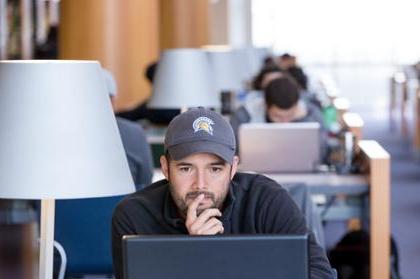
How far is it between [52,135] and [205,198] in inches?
14.7

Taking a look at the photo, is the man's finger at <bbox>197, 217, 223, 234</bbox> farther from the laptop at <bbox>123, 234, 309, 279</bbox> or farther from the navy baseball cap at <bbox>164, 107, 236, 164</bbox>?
the laptop at <bbox>123, 234, 309, 279</bbox>

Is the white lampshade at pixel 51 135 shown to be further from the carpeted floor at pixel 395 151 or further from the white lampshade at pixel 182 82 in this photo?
the carpeted floor at pixel 395 151

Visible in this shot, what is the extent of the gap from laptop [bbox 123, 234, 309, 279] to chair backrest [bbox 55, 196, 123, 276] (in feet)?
7.73

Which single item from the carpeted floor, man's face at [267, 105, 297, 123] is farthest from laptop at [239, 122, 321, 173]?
the carpeted floor

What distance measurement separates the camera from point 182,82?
5.31 meters

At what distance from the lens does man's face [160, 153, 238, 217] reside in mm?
2475

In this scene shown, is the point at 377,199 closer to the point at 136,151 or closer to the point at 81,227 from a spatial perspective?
the point at 136,151

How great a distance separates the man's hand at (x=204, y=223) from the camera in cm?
239

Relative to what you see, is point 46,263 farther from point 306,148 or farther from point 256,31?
point 256,31

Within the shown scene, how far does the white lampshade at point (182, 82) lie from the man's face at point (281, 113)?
0.79 metres

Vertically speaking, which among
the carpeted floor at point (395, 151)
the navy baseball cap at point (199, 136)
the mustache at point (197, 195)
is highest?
the navy baseball cap at point (199, 136)

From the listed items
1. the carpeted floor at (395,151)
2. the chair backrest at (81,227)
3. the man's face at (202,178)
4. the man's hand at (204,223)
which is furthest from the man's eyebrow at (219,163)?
the carpeted floor at (395,151)

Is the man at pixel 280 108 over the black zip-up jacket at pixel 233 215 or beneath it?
beneath

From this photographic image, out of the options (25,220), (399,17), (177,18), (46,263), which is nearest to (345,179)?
(25,220)
